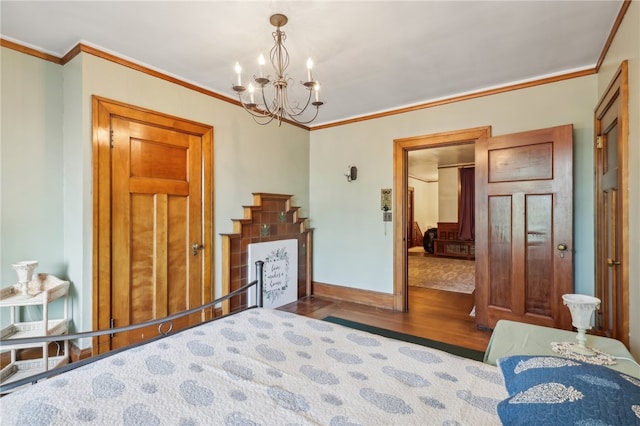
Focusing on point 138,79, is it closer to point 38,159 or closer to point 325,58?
point 38,159

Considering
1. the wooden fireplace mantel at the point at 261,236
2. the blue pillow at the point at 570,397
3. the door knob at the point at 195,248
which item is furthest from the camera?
the wooden fireplace mantel at the point at 261,236

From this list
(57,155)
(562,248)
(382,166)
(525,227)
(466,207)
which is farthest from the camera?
(466,207)

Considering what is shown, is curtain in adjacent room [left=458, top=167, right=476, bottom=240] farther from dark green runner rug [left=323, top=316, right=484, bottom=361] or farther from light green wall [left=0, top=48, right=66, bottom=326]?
light green wall [left=0, top=48, right=66, bottom=326]

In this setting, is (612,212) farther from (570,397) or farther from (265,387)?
(265,387)

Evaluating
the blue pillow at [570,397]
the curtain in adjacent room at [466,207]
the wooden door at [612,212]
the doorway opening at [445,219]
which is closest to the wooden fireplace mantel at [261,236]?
the doorway opening at [445,219]

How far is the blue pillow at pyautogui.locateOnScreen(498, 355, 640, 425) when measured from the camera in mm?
761

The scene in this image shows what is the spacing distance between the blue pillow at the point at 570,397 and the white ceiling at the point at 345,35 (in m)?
2.07

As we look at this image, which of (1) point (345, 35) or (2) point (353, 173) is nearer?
(1) point (345, 35)

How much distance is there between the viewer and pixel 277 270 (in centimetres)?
396

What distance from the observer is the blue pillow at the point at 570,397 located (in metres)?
0.76

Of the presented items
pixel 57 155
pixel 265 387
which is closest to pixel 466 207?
pixel 265 387

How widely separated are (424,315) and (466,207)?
16.8 ft

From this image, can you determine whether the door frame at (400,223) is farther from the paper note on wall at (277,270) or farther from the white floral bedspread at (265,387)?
the white floral bedspread at (265,387)

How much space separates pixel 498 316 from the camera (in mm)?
3078
